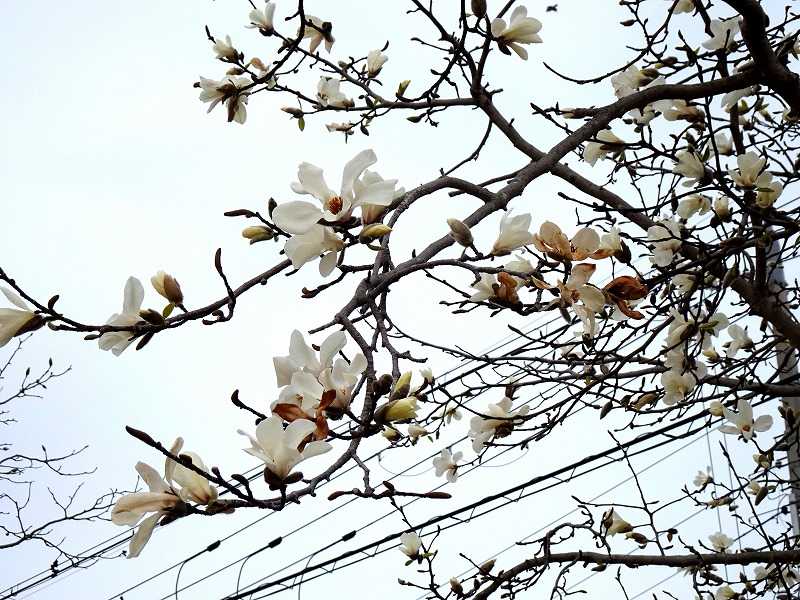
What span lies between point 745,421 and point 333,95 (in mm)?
1351

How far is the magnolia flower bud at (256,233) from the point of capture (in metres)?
1.00

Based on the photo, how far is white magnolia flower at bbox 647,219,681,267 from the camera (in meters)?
1.61

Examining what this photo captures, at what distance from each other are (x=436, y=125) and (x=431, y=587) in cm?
126

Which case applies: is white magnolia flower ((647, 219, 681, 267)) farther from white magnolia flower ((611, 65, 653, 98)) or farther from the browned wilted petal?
the browned wilted petal

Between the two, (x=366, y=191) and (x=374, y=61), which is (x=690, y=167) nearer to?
(x=374, y=61)

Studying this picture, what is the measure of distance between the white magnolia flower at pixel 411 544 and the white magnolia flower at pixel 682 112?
1393mm

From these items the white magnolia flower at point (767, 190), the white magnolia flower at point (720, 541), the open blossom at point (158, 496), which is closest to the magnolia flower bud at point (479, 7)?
the white magnolia flower at point (767, 190)

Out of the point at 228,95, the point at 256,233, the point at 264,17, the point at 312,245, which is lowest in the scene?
the point at 312,245

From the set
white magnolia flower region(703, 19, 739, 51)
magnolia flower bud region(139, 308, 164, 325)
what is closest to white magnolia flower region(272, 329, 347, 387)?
magnolia flower bud region(139, 308, 164, 325)

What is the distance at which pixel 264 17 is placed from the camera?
5.78 ft

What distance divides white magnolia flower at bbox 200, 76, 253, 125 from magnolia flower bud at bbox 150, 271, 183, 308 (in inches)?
29.8

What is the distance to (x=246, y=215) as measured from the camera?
96 cm

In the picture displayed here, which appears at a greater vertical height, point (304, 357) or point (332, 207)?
point (332, 207)

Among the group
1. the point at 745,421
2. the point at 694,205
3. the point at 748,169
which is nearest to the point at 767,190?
the point at 748,169
